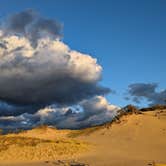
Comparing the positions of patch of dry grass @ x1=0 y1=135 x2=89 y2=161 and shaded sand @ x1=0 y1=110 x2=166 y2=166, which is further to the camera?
patch of dry grass @ x1=0 y1=135 x2=89 y2=161

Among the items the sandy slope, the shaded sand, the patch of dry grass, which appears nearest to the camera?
the shaded sand

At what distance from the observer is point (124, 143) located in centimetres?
3531

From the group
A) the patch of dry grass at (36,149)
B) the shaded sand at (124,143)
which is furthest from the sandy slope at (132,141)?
the patch of dry grass at (36,149)

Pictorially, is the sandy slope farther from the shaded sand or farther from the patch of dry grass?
the patch of dry grass

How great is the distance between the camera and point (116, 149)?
105 feet

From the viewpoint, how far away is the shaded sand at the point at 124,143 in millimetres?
26148

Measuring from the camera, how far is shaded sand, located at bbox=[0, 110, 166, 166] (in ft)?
85.8

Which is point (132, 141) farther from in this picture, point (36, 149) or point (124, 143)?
point (36, 149)

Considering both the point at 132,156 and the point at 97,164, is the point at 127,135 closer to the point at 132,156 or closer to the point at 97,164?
the point at 132,156

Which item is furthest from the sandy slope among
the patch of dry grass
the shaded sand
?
the patch of dry grass

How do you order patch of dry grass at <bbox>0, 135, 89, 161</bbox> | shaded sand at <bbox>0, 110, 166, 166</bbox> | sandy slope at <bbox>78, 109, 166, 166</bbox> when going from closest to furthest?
shaded sand at <bbox>0, 110, 166, 166</bbox>, sandy slope at <bbox>78, 109, 166, 166</bbox>, patch of dry grass at <bbox>0, 135, 89, 161</bbox>

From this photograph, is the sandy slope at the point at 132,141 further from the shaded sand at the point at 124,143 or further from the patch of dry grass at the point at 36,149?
the patch of dry grass at the point at 36,149

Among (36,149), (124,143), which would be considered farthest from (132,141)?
(36,149)

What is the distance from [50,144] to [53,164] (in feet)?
22.6
